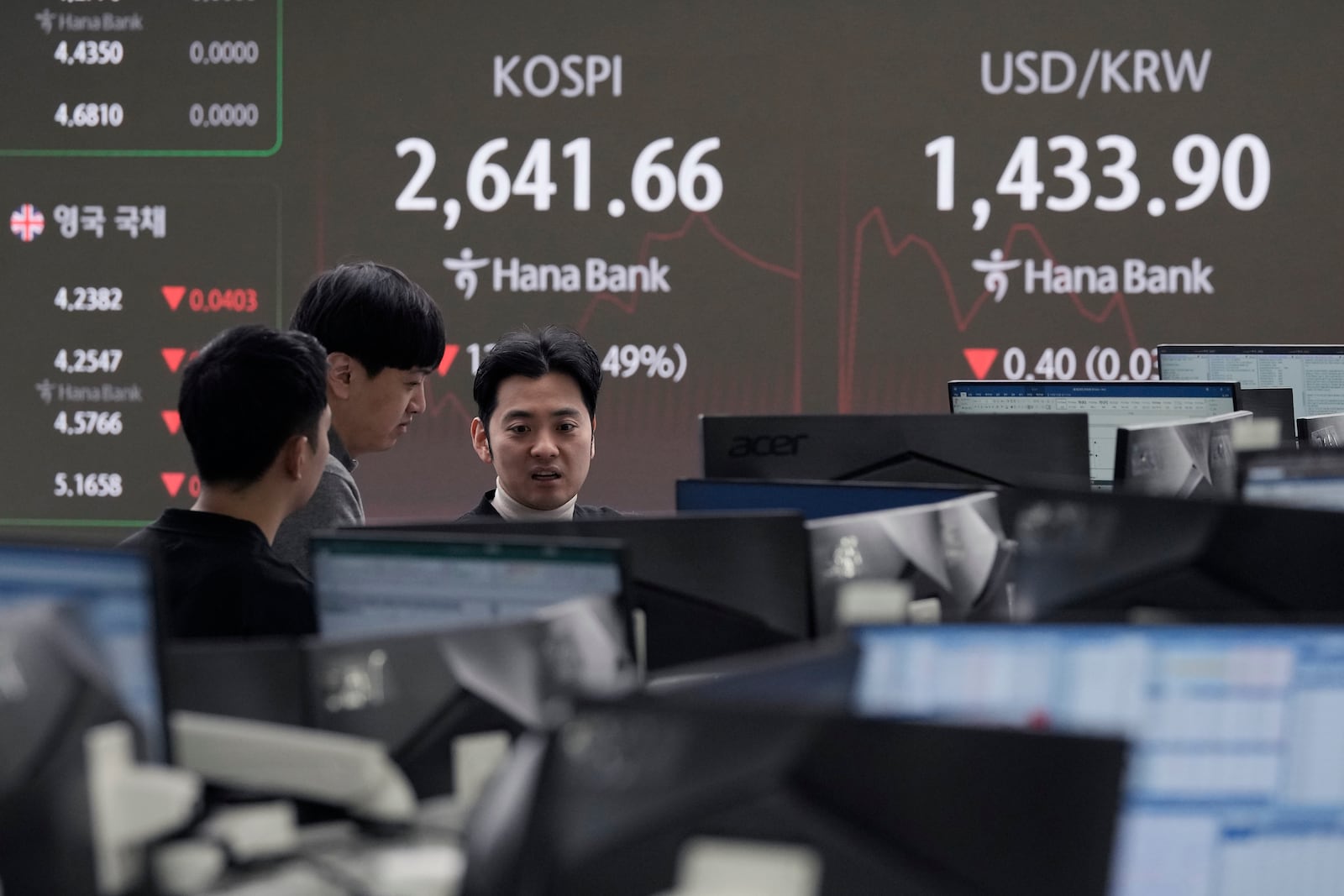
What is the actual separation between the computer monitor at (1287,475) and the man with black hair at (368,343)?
1675mm

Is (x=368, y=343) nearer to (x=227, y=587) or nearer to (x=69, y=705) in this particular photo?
(x=227, y=587)

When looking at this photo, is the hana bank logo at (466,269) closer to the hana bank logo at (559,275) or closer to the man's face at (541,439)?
the hana bank logo at (559,275)

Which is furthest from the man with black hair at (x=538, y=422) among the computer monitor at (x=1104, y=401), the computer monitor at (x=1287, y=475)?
the computer monitor at (x=1287, y=475)

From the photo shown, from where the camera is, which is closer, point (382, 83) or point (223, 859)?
point (223, 859)

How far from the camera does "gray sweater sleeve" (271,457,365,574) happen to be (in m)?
2.56

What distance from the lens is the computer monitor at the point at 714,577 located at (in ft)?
5.15

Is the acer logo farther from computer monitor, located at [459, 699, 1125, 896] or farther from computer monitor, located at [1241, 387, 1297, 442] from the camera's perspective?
computer monitor, located at [1241, 387, 1297, 442]

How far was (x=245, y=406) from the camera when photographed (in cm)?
197

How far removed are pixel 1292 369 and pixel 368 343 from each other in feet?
7.62

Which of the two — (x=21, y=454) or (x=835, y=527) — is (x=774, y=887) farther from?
(x=21, y=454)

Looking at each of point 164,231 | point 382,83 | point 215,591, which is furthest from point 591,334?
point 215,591

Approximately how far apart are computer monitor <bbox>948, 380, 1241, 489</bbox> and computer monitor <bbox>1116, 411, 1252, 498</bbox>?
33cm

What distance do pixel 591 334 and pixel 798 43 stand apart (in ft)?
3.50

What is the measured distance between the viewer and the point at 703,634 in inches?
62.3
